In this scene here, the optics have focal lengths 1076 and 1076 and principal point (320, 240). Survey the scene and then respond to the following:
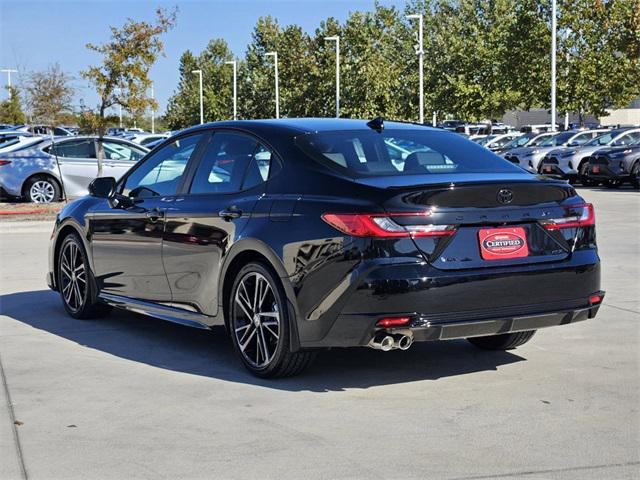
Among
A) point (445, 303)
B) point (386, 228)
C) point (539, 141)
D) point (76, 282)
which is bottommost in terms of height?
point (76, 282)

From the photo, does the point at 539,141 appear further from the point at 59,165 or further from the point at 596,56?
the point at 59,165

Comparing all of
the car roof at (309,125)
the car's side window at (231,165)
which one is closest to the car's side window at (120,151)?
the car's side window at (231,165)

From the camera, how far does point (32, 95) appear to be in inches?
1790

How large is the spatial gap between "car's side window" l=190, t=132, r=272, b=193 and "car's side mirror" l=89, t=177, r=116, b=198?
1.26m

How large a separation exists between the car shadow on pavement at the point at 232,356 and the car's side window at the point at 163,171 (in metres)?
1.09

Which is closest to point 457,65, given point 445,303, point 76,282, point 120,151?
point 120,151

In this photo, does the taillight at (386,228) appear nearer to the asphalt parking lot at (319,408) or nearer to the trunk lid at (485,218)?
the trunk lid at (485,218)

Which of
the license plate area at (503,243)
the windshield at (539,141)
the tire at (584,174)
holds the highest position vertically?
the license plate area at (503,243)

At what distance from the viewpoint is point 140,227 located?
7645 millimetres

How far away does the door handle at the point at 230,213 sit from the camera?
6.57 metres

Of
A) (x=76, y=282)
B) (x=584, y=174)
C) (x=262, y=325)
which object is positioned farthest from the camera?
(x=584, y=174)

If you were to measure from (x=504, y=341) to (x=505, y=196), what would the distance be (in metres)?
1.65

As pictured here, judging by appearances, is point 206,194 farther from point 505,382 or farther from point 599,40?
point 599,40

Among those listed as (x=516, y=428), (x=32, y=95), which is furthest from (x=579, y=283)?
(x=32, y=95)
